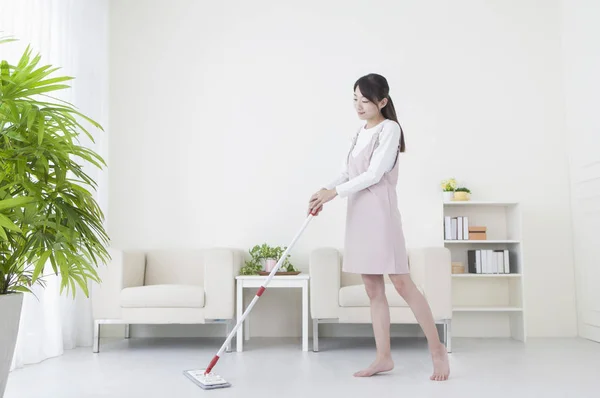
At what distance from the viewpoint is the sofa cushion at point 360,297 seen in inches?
141

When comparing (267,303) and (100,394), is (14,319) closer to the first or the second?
(100,394)

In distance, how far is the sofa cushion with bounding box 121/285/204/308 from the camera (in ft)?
11.7

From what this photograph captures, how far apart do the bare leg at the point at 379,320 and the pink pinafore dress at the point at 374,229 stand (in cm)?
12

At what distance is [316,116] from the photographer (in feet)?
15.0

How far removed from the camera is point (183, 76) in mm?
4629

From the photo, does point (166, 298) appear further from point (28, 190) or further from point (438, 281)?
point (28, 190)

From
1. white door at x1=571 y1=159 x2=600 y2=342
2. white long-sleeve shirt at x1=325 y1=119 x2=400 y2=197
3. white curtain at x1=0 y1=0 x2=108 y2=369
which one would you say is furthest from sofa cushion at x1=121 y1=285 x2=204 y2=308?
white door at x1=571 y1=159 x2=600 y2=342

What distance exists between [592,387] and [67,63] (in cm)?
362

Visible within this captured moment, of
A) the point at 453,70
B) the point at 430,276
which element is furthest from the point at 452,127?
the point at 430,276

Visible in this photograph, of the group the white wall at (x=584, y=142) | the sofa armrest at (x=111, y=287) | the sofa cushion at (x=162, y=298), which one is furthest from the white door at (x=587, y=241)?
the sofa armrest at (x=111, y=287)

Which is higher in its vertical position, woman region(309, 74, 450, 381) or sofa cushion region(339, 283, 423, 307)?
woman region(309, 74, 450, 381)

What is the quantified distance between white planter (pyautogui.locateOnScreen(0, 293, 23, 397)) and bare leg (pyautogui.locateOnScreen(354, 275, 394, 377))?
4.99 feet

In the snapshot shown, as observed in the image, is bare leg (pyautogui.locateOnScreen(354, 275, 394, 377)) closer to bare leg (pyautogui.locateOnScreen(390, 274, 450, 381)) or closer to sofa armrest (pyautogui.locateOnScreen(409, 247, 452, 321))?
bare leg (pyautogui.locateOnScreen(390, 274, 450, 381))

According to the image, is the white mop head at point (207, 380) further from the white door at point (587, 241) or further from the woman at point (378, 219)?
the white door at point (587, 241)
